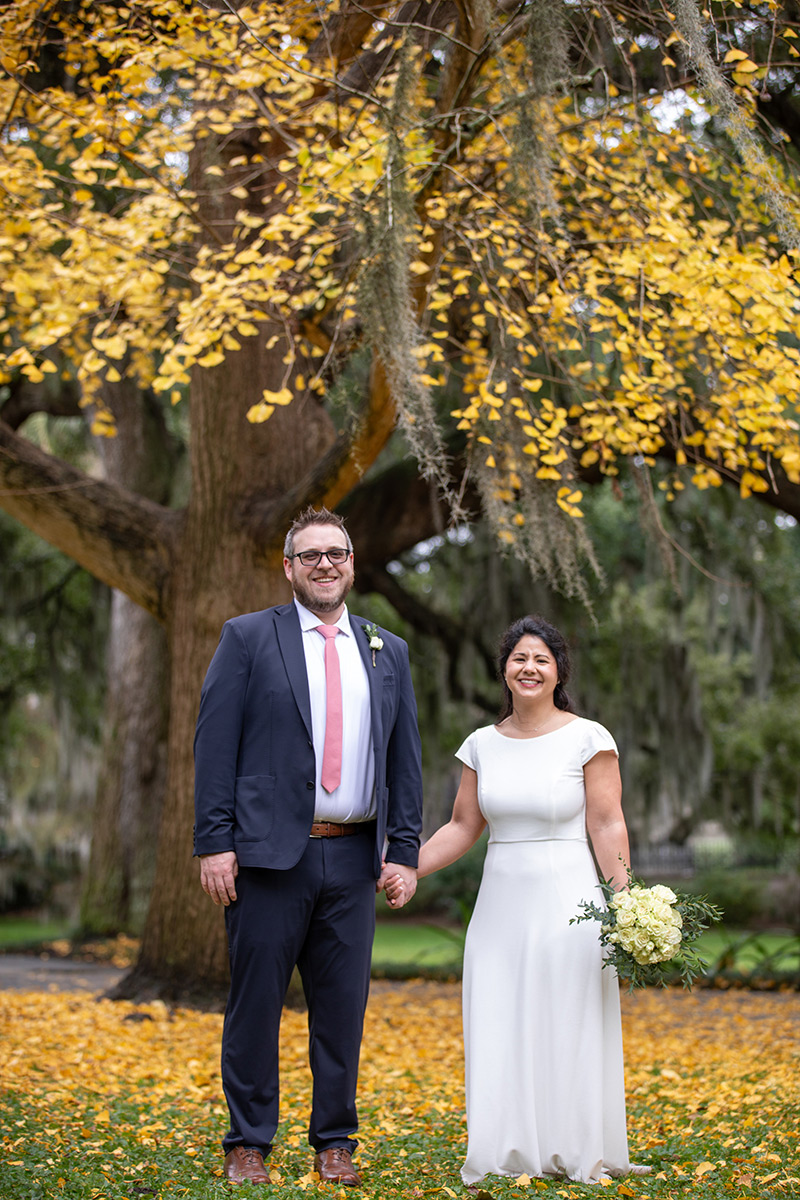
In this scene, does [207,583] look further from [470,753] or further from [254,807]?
[254,807]

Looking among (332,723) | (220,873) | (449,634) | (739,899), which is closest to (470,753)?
(332,723)

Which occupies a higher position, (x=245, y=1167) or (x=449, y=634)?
(x=449, y=634)

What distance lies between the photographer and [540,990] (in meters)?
3.36

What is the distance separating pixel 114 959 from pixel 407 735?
23.1ft

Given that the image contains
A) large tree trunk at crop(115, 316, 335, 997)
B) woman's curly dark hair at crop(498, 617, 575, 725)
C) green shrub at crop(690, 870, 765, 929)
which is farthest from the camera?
green shrub at crop(690, 870, 765, 929)

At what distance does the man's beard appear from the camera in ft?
10.9

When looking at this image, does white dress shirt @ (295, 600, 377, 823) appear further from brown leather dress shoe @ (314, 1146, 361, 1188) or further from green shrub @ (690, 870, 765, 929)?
green shrub @ (690, 870, 765, 929)

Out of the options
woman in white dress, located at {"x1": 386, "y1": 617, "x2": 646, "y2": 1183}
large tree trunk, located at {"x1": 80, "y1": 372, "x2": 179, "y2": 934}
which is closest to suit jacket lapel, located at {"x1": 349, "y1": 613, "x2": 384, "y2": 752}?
woman in white dress, located at {"x1": 386, "y1": 617, "x2": 646, "y2": 1183}

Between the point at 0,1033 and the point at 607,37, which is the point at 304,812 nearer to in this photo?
the point at 0,1033

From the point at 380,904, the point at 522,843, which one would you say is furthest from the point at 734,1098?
the point at 380,904

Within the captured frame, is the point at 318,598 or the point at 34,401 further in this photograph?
the point at 34,401

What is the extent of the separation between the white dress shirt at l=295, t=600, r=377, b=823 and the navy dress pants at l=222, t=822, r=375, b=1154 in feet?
0.31

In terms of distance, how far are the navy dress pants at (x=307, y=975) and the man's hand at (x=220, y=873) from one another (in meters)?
0.06

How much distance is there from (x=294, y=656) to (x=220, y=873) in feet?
2.07
